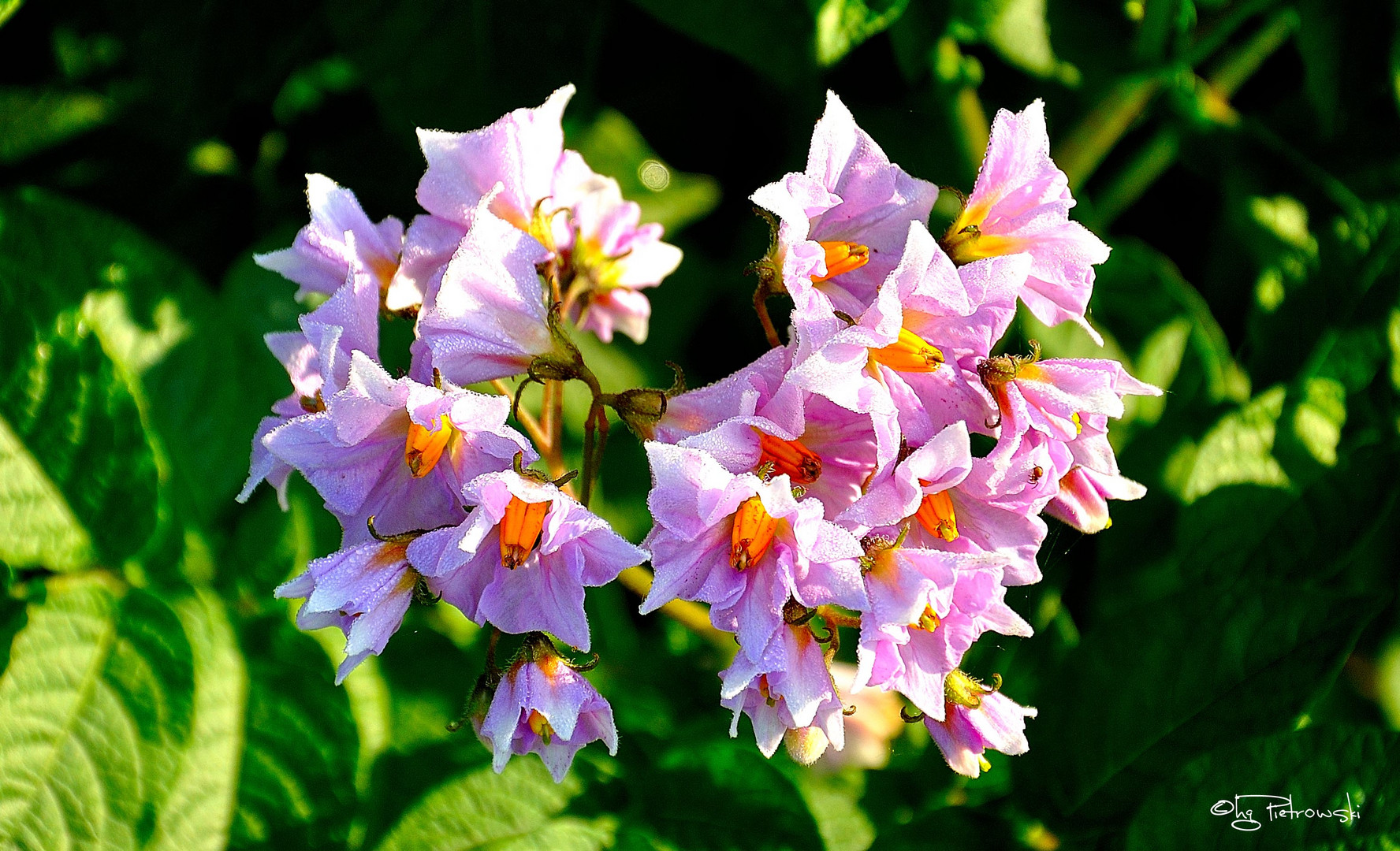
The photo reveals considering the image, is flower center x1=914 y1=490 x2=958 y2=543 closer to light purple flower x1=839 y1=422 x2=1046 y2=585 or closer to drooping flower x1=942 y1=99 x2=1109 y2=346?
light purple flower x1=839 y1=422 x2=1046 y2=585

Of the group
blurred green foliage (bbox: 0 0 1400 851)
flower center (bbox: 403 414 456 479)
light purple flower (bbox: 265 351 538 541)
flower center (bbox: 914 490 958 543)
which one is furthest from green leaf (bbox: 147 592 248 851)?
flower center (bbox: 914 490 958 543)

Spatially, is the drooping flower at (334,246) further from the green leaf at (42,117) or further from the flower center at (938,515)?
the green leaf at (42,117)

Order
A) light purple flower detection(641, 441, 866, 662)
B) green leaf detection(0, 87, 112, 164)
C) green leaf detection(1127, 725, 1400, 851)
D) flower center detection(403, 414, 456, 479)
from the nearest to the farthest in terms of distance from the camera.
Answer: light purple flower detection(641, 441, 866, 662)
flower center detection(403, 414, 456, 479)
green leaf detection(1127, 725, 1400, 851)
green leaf detection(0, 87, 112, 164)

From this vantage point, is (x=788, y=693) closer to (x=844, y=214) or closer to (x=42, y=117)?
(x=844, y=214)

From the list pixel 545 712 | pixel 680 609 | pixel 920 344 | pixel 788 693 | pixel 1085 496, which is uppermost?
pixel 920 344

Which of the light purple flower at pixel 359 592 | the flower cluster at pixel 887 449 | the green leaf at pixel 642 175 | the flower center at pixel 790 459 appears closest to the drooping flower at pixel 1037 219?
the flower cluster at pixel 887 449
